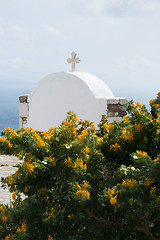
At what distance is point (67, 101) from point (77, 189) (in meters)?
5.93

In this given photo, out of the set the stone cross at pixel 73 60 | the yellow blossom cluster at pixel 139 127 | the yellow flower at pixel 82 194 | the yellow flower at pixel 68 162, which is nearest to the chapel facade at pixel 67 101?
the stone cross at pixel 73 60

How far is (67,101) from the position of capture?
804 cm

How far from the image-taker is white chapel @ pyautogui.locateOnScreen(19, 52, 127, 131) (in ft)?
25.0

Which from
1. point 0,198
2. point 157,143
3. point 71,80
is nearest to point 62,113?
point 71,80

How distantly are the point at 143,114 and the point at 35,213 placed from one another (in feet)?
3.90

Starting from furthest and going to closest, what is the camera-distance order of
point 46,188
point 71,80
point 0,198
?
point 71,80, point 0,198, point 46,188

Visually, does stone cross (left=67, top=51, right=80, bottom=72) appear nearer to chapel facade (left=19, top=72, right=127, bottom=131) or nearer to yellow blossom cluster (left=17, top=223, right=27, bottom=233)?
chapel facade (left=19, top=72, right=127, bottom=131)

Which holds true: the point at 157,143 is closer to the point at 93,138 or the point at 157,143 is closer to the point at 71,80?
the point at 93,138

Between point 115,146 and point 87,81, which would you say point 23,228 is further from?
point 87,81

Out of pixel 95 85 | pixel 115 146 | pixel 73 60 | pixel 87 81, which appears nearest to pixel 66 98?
pixel 87 81

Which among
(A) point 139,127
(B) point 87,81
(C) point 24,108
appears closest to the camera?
(A) point 139,127

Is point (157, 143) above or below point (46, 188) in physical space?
above

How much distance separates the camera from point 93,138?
2.49 m

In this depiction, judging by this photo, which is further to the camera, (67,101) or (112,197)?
(67,101)
